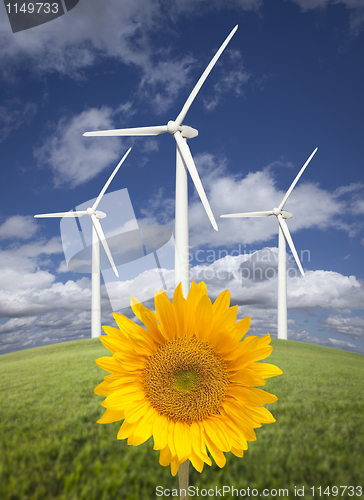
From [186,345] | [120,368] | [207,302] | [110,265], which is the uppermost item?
[110,265]

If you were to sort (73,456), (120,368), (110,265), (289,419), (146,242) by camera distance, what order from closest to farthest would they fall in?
(120,368), (73,456), (289,419), (146,242), (110,265)

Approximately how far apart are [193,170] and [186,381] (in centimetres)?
1569

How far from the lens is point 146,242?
21.4 metres

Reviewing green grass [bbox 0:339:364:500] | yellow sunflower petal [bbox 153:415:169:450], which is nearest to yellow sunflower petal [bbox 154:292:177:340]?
yellow sunflower petal [bbox 153:415:169:450]

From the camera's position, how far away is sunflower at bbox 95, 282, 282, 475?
149 centimetres

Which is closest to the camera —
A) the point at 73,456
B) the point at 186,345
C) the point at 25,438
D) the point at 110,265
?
the point at 186,345

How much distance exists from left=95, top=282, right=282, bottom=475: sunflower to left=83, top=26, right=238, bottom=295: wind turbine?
13405mm

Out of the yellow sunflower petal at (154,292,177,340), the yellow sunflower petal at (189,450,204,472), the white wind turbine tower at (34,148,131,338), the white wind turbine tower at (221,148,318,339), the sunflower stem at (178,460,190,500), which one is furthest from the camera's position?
the white wind turbine tower at (221,148,318,339)

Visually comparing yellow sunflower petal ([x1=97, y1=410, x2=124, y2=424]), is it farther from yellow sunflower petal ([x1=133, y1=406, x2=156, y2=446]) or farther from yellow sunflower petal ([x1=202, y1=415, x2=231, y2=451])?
yellow sunflower petal ([x1=202, y1=415, x2=231, y2=451])

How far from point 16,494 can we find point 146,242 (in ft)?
57.4

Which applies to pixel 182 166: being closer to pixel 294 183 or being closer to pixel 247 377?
pixel 294 183

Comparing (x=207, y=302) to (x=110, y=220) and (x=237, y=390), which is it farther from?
(x=110, y=220)

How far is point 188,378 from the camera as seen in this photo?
1.56 m

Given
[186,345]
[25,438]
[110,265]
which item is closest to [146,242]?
[110,265]
